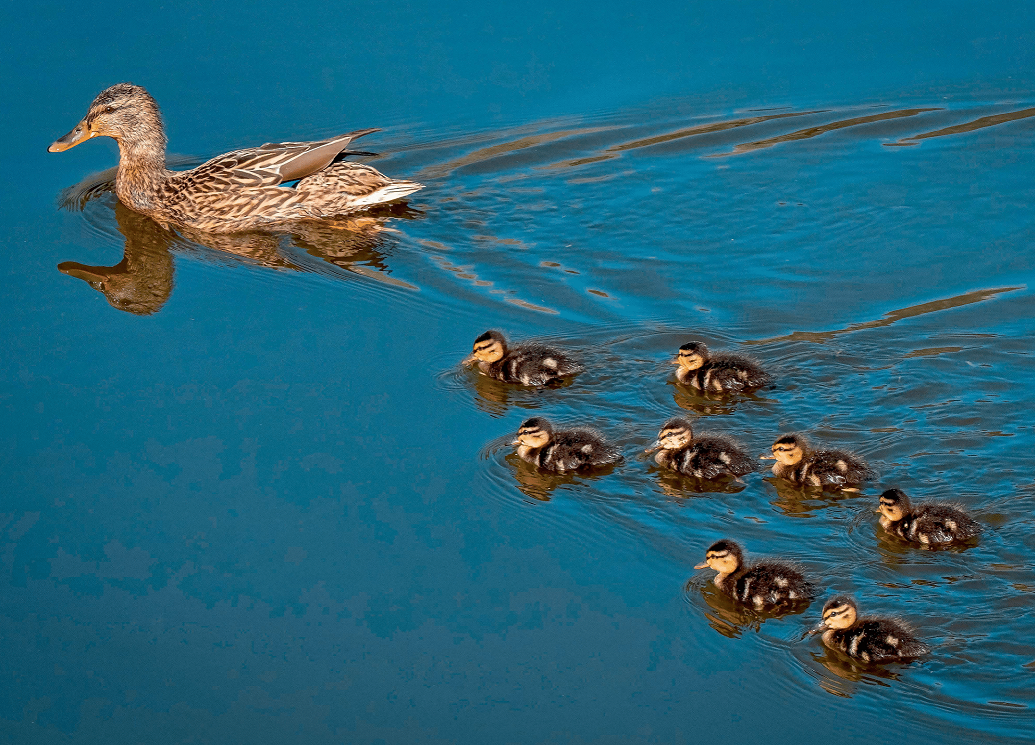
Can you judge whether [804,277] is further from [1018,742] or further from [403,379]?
[1018,742]

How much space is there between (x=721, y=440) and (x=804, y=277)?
1.62 m

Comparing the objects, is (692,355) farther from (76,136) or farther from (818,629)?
(76,136)

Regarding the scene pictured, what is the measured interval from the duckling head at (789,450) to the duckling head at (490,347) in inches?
52.5

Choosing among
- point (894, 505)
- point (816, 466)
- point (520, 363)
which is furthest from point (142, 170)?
point (894, 505)

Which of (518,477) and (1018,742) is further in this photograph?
(518,477)

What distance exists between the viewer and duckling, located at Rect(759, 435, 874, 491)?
16.2 feet

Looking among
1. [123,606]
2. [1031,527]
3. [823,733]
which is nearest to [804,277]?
[1031,527]

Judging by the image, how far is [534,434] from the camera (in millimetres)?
5137

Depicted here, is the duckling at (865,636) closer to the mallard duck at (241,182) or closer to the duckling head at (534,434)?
the duckling head at (534,434)

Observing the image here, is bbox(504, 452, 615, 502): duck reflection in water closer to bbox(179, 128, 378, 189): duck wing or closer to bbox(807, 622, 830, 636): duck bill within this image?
bbox(807, 622, 830, 636): duck bill

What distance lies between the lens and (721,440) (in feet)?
17.0

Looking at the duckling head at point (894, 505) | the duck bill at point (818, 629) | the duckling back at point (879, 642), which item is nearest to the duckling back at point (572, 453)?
the duckling head at point (894, 505)

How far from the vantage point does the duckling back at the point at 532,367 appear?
5.70 m

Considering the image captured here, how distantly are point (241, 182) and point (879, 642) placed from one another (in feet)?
15.2
